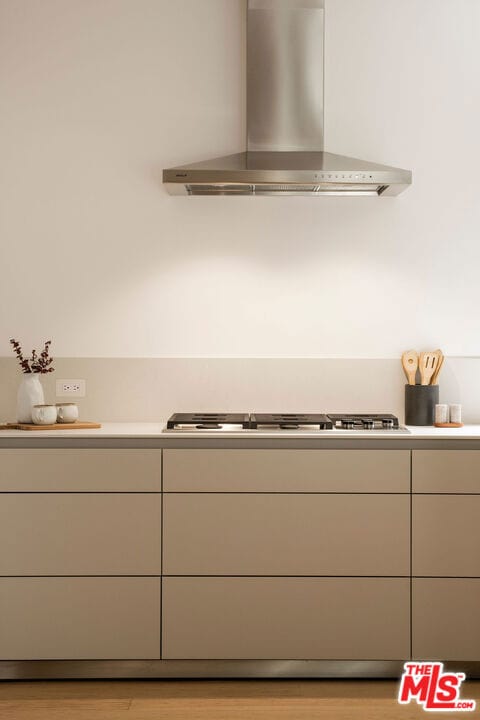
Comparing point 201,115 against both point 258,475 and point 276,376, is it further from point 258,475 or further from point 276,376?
point 258,475

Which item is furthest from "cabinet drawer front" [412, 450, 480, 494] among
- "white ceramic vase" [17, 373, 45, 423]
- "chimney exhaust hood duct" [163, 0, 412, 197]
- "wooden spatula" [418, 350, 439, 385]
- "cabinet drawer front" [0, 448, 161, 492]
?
"white ceramic vase" [17, 373, 45, 423]

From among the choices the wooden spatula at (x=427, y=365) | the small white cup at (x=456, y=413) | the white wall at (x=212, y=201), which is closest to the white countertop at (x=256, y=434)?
the small white cup at (x=456, y=413)

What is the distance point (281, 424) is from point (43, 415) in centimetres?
92

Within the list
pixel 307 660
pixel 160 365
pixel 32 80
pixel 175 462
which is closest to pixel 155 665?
pixel 307 660

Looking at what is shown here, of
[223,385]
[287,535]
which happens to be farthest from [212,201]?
[287,535]

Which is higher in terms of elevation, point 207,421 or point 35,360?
point 35,360

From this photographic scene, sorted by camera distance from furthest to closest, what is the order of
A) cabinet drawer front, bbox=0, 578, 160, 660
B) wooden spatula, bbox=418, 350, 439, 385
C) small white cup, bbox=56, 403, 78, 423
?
wooden spatula, bbox=418, 350, 439, 385 < small white cup, bbox=56, 403, 78, 423 < cabinet drawer front, bbox=0, 578, 160, 660

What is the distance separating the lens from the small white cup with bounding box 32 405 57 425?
116 inches

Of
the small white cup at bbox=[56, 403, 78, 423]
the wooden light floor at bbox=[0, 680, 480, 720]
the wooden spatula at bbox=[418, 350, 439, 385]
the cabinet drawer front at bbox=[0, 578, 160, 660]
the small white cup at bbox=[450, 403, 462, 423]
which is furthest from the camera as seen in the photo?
the wooden spatula at bbox=[418, 350, 439, 385]

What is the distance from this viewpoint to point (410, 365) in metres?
3.30

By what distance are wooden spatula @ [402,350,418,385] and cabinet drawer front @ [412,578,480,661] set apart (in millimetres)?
897

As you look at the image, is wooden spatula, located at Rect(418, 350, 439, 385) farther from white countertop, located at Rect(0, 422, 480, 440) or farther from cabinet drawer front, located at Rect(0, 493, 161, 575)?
cabinet drawer front, located at Rect(0, 493, 161, 575)

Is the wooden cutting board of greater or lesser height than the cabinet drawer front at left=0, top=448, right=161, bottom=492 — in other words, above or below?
above

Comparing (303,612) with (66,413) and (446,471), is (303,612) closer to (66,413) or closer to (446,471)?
(446,471)
